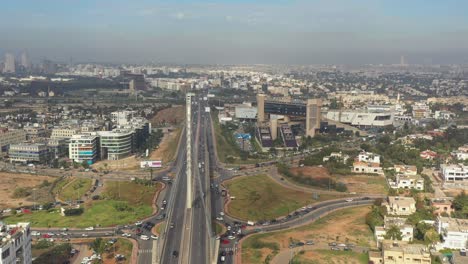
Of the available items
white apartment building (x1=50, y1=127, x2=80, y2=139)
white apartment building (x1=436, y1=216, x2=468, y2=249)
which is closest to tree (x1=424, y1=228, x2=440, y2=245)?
white apartment building (x1=436, y1=216, x2=468, y2=249)

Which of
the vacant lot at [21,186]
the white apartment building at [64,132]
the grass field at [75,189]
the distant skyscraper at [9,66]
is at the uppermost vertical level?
the distant skyscraper at [9,66]

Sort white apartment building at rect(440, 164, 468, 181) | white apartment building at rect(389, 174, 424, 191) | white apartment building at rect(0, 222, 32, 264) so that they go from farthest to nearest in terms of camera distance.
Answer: white apartment building at rect(440, 164, 468, 181)
white apartment building at rect(389, 174, 424, 191)
white apartment building at rect(0, 222, 32, 264)

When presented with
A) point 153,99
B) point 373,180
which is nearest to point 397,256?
point 373,180

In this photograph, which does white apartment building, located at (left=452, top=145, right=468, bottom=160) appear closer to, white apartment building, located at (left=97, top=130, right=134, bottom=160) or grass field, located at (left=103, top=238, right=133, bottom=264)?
white apartment building, located at (left=97, top=130, right=134, bottom=160)

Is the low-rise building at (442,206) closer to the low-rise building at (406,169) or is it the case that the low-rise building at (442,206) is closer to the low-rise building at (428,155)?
the low-rise building at (406,169)

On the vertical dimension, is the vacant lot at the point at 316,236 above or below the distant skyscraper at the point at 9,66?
below

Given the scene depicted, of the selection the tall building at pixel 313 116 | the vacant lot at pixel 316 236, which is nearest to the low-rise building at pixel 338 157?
the tall building at pixel 313 116
